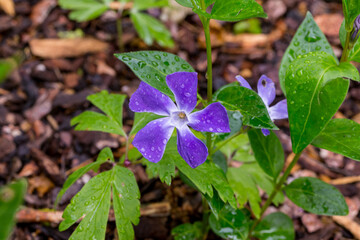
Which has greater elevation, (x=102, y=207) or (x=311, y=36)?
(x=311, y=36)

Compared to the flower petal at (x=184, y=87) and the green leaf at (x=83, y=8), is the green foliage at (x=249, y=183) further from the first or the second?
the green leaf at (x=83, y=8)

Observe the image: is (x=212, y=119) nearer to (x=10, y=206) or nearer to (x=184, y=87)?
(x=184, y=87)

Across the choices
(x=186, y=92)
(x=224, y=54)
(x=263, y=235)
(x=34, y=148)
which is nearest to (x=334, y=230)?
(x=263, y=235)

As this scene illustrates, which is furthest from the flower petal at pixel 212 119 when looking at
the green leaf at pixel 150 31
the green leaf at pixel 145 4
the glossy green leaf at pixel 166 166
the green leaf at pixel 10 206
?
the green leaf at pixel 145 4

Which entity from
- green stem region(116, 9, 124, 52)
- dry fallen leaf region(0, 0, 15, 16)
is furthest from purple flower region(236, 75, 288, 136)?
dry fallen leaf region(0, 0, 15, 16)

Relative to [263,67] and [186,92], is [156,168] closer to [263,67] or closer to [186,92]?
[186,92]

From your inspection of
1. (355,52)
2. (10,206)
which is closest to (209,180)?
(355,52)
